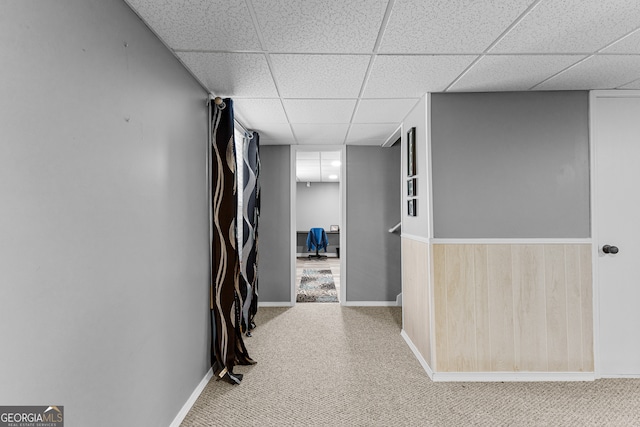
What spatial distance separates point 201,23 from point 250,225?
2.13m

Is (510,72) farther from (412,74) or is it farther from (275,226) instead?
(275,226)

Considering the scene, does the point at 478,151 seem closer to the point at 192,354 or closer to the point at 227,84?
the point at 227,84

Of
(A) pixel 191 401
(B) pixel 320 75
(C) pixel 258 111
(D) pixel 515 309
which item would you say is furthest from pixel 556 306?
(C) pixel 258 111

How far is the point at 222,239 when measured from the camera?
234 cm

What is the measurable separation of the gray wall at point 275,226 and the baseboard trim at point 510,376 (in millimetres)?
2269

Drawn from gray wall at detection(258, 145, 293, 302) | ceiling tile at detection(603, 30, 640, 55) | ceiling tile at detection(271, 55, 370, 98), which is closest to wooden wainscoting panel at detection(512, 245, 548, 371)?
ceiling tile at detection(603, 30, 640, 55)

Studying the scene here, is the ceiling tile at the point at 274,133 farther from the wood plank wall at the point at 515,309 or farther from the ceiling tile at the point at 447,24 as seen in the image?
the wood plank wall at the point at 515,309

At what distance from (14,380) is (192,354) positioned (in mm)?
1282

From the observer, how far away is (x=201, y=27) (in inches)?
61.1

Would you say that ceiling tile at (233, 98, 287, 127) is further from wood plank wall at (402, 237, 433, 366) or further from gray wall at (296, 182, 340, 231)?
gray wall at (296, 182, 340, 231)

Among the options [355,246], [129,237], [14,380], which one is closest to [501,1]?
[129,237]

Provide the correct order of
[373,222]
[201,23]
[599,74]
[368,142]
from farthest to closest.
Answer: [373,222]
[368,142]
[599,74]
[201,23]

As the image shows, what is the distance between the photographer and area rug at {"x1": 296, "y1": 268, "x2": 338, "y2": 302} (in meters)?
4.51

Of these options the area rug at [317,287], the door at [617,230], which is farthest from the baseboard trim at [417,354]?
the area rug at [317,287]
